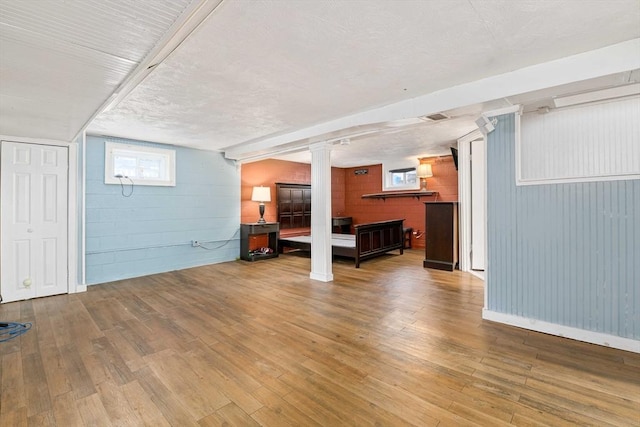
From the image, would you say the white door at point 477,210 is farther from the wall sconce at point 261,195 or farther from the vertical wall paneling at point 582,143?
the wall sconce at point 261,195

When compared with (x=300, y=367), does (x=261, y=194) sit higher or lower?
higher

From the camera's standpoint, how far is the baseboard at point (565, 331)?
2.46m

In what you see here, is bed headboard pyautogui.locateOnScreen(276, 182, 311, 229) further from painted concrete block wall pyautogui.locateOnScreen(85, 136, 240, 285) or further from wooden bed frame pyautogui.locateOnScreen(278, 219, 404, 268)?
painted concrete block wall pyautogui.locateOnScreen(85, 136, 240, 285)

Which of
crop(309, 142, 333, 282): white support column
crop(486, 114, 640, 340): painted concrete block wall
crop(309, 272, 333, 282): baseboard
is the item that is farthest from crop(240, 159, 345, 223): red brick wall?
crop(486, 114, 640, 340): painted concrete block wall

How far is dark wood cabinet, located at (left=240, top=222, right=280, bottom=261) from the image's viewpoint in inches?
254

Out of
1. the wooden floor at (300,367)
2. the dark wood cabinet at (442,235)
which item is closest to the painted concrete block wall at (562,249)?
the wooden floor at (300,367)

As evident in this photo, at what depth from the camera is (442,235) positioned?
17.9 ft

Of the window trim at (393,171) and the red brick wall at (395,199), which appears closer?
the red brick wall at (395,199)

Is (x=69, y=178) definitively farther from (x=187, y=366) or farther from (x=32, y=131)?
(x=187, y=366)

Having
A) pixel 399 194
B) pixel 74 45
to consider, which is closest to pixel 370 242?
pixel 399 194

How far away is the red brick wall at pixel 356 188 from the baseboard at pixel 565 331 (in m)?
4.39

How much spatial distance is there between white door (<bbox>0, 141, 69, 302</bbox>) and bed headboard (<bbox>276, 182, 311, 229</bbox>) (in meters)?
4.28

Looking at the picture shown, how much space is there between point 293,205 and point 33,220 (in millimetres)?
5045

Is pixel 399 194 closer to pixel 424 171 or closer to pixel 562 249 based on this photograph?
pixel 424 171
